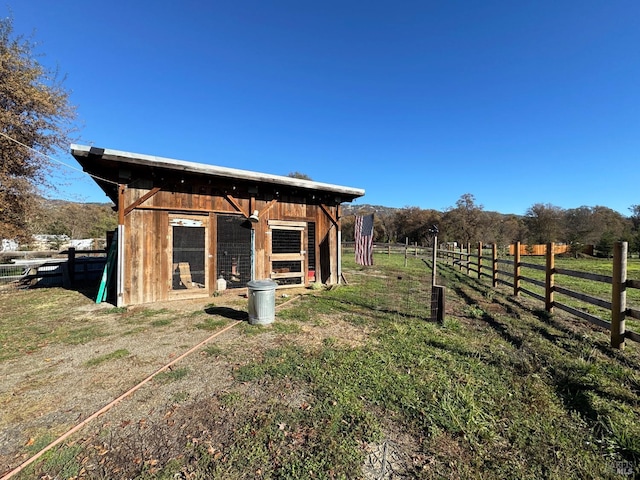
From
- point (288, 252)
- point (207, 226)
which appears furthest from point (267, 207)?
point (207, 226)

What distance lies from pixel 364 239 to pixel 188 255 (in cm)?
605

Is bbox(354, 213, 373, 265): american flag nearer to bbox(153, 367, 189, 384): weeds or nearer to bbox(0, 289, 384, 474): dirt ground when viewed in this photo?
bbox(0, 289, 384, 474): dirt ground

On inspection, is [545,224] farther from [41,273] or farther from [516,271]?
[41,273]

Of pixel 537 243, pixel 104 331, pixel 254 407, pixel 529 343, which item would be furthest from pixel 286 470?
pixel 537 243

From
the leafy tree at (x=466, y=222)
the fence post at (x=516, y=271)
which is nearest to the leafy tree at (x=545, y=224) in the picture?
the leafy tree at (x=466, y=222)

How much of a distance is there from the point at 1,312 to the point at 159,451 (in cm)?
738

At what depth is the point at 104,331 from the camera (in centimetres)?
530

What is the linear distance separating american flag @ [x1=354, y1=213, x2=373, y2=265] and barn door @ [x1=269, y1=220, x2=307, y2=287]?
2.22m

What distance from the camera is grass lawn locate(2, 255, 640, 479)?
2.15m

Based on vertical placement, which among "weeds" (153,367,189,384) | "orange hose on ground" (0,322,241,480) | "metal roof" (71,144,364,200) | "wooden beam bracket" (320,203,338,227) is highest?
"metal roof" (71,144,364,200)

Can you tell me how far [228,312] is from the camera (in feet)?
21.5

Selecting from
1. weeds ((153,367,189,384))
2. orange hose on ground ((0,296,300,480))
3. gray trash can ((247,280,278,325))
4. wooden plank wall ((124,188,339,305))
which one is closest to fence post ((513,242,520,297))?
gray trash can ((247,280,278,325))

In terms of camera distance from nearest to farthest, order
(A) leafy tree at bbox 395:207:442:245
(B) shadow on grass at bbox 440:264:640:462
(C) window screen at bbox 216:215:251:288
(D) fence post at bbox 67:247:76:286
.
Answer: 1. (B) shadow on grass at bbox 440:264:640:462
2. (C) window screen at bbox 216:215:251:288
3. (D) fence post at bbox 67:247:76:286
4. (A) leafy tree at bbox 395:207:442:245

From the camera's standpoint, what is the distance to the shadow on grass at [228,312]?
6129 mm
